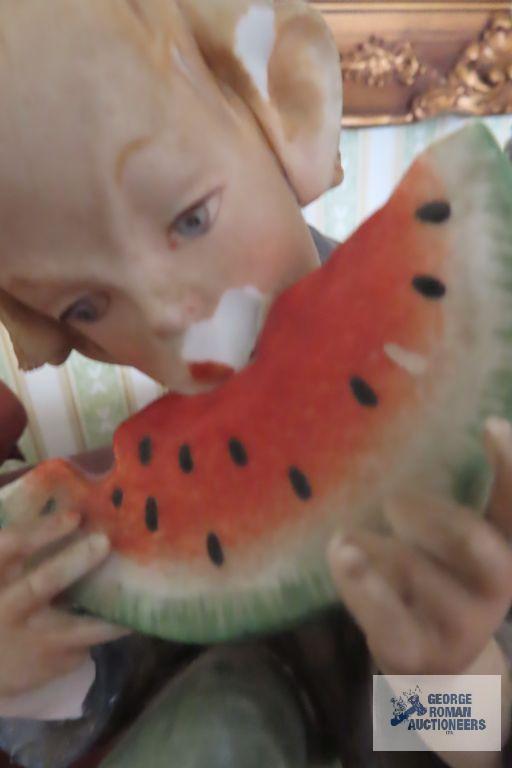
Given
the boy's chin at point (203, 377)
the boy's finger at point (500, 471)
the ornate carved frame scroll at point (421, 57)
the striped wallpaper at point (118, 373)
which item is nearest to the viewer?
the boy's finger at point (500, 471)

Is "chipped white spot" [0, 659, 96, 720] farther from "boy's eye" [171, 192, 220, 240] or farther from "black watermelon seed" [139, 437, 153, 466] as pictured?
"boy's eye" [171, 192, 220, 240]

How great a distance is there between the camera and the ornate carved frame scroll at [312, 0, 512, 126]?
→ 1214 millimetres

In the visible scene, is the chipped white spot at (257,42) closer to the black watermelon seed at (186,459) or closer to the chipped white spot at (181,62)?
the chipped white spot at (181,62)

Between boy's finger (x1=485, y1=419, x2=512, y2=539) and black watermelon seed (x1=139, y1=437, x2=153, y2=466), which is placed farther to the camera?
black watermelon seed (x1=139, y1=437, x2=153, y2=466)

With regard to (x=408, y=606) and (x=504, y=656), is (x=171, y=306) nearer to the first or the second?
(x=408, y=606)

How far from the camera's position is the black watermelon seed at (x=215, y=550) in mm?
427

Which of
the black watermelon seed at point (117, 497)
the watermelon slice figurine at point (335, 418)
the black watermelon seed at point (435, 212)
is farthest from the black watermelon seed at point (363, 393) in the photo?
the black watermelon seed at point (117, 497)

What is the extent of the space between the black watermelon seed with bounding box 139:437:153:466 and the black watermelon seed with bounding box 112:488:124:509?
0.03m

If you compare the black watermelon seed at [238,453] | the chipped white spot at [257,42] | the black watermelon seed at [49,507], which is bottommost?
the black watermelon seed at [49,507]

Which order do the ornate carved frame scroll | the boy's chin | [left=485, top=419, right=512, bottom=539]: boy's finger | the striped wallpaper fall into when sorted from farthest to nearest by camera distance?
1. the striped wallpaper
2. the ornate carved frame scroll
3. the boy's chin
4. [left=485, top=419, right=512, bottom=539]: boy's finger

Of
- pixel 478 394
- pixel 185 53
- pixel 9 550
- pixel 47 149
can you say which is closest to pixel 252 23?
pixel 185 53

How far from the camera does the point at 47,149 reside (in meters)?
0.37

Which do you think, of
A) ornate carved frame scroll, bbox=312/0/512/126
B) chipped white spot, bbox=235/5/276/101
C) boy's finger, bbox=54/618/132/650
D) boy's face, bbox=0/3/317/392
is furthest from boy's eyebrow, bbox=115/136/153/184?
ornate carved frame scroll, bbox=312/0/512/126
